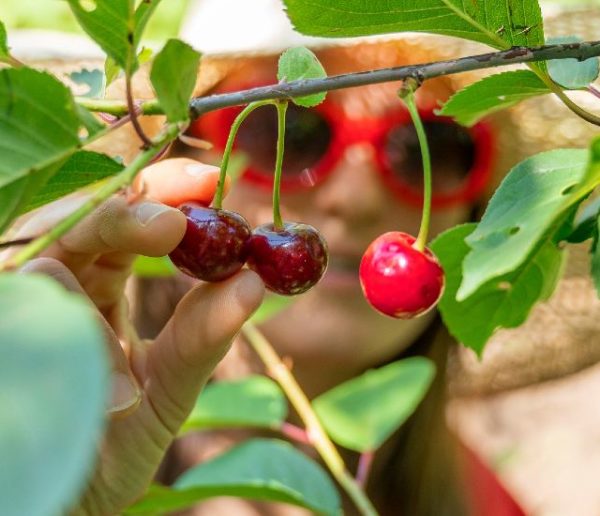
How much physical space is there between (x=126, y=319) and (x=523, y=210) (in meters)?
0.77

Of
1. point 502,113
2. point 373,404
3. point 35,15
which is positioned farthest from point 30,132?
point 35,15

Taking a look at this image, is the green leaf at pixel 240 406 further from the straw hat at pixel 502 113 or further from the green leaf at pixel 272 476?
the straw hat at pixel 502 113

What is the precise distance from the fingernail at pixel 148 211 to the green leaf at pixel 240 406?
775 mm

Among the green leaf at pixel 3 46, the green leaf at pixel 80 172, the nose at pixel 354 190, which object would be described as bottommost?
the nose at pixel 354 190

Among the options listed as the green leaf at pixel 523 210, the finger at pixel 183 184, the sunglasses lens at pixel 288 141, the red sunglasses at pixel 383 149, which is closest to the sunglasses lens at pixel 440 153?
the red sunglasses at pixel 383 149

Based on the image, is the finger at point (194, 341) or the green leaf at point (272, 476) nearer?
the finger at point (194, 341)

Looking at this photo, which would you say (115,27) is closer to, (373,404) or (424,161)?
(424,161)

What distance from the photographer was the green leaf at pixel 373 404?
1667 mm

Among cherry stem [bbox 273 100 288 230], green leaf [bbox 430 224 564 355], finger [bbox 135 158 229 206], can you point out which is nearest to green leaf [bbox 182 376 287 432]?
finger [bbox 135 158 229 206]

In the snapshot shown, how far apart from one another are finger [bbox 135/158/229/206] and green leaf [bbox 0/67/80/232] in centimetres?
48

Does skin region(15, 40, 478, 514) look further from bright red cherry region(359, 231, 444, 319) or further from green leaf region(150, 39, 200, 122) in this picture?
green leaf region(150, 39, 200, 122)

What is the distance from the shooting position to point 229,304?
792 mm

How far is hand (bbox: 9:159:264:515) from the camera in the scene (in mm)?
774

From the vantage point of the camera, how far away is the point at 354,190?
241cm
